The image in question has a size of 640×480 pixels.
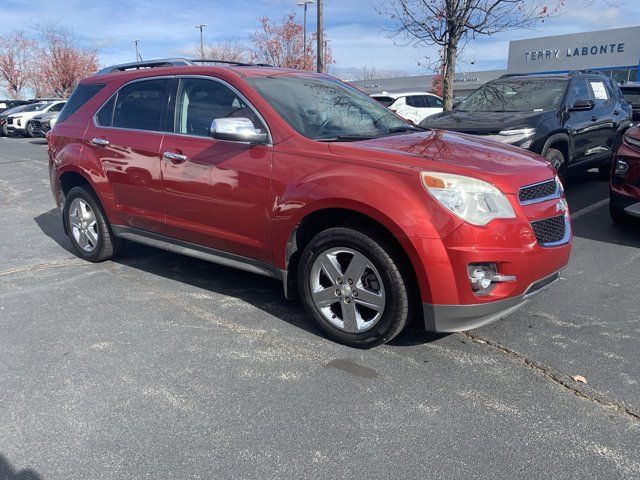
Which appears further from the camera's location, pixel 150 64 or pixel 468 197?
pixel 150 64

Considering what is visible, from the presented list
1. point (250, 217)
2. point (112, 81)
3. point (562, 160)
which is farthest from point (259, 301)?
point (562, 160)

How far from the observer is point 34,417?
9.26ft

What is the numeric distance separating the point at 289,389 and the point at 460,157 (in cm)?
176

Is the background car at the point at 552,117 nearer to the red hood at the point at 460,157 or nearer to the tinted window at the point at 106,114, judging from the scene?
the red hood at the point at 460,157

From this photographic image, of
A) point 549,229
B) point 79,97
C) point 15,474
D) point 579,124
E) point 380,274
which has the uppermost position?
point 79,97

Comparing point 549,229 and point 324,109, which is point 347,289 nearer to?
point 549,229

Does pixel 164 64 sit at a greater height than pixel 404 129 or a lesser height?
greater

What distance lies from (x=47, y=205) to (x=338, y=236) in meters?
6.63

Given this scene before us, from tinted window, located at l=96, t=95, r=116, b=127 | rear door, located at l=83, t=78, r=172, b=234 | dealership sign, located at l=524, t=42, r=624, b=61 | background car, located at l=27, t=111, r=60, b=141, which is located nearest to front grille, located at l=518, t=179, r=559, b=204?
rear door, located at l=83, t=78, r=172, b=234

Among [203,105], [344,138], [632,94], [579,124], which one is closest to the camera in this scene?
[344,138]

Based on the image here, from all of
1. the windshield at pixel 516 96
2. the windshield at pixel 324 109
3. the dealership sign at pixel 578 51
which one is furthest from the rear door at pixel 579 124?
the dealership sign at pixel 578 51

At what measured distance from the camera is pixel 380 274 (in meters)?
3.26

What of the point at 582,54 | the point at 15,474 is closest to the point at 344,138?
the point at 15,474

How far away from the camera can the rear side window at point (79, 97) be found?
17.1 feet
